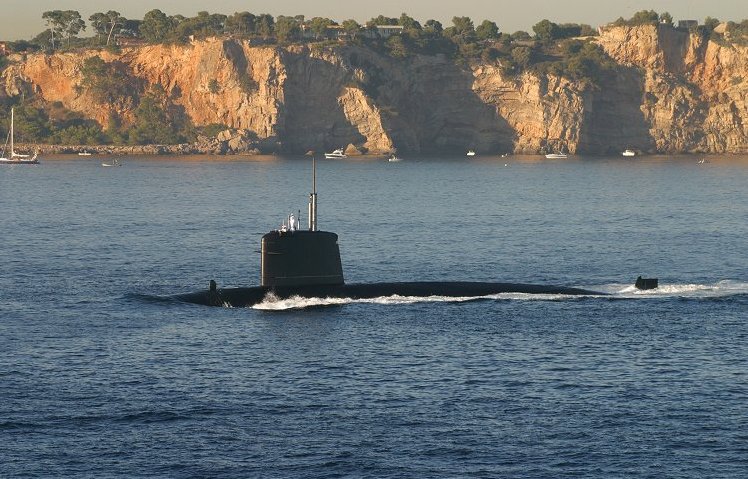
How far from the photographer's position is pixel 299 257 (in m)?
54.8

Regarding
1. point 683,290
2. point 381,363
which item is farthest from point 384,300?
point 683,290

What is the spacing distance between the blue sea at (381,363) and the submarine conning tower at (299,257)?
1039 mm

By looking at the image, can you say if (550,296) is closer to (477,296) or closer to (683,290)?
(477,296)

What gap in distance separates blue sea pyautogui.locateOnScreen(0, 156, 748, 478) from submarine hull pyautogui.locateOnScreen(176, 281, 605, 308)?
507 mm

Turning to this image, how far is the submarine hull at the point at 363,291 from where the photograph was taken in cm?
5516

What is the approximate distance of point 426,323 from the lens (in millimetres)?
52688

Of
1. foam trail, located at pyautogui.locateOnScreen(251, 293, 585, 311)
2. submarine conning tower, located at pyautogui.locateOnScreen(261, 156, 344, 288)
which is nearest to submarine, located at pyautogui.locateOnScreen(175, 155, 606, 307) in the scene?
submarine conning tower, located at pyautogui.locateOnScreen(261, 156, 344, 288)

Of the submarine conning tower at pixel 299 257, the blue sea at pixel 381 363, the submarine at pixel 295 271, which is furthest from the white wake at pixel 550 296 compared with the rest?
the submarine conning tower at pixel 299 257

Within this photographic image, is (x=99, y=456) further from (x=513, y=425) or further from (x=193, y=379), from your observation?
(x=513, y=425)

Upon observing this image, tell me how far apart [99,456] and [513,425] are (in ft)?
39.7

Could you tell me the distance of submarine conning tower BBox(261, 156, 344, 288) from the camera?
54.2 metres

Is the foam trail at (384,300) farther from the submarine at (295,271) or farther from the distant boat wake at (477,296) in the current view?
the submarine at (295,271)

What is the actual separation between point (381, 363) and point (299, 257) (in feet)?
34.1

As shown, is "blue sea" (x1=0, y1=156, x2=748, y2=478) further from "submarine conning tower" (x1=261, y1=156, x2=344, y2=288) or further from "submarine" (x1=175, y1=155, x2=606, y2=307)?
"submarine conning tower" (x1=261, y1=156, x2=344, y2=288)
